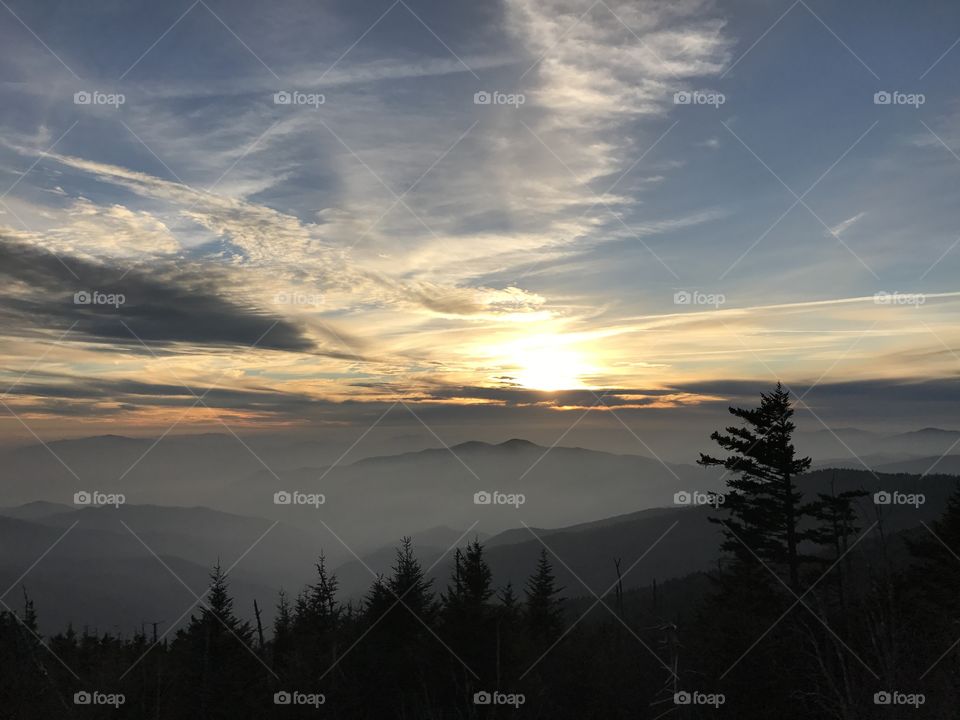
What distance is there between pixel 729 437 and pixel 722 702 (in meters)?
10.5

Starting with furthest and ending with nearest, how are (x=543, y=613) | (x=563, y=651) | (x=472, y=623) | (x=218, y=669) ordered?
1. (x=543, y=613)
2. (x=563, y=651)
3. (x=218, y=669)
4. (x=472, y=623)

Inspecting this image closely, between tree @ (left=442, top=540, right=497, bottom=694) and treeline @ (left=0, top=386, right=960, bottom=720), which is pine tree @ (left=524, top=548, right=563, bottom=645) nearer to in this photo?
treeline @ (left=0, top=386, right=960, bottom=720)

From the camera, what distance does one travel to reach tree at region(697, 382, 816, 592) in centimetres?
2554

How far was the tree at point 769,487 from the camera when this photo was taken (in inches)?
1006

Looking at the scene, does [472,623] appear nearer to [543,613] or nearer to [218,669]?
[218,669]

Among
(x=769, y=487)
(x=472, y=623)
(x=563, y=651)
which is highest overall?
(x=769, y=487)

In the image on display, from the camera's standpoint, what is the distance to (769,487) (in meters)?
25.8

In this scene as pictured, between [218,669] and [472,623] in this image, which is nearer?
[472,623]

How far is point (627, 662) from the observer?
33.9 m

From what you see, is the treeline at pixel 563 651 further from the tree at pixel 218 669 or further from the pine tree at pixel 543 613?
the pine tree at pixel 543 613

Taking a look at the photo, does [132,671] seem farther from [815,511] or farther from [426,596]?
[815,511]

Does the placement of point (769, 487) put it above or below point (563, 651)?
above

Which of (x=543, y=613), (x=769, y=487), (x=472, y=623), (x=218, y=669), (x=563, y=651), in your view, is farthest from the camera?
(x=543, y=613)

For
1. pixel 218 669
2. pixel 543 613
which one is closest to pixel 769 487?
pixel 218 669
